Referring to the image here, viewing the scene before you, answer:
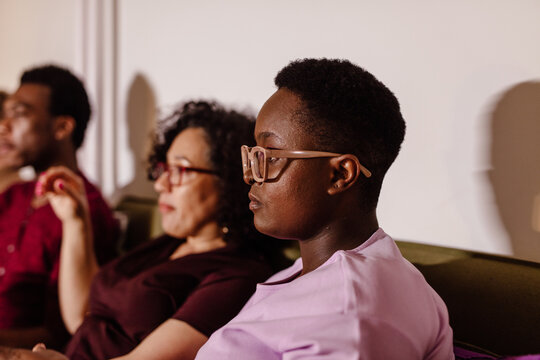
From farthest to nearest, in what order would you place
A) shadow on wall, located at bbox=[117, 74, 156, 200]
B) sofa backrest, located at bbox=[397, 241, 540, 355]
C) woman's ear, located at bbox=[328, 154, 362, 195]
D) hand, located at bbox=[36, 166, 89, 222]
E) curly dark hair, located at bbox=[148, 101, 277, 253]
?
shadow on wall, located at bbox=[117, 74, 156, 200], hand, located at bbox=[36, 166, 89, 222], curly dark hair, located at bbox=[148, 101, 277, 253], sofa backrest, located at bbox=[397, 241, 540, 355], woman's ear, located at bbox=[328, 154, 362, 195]

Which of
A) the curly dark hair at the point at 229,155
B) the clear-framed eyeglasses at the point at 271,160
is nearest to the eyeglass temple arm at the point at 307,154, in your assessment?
the clear-framed eyeglasses at the point at 271,160

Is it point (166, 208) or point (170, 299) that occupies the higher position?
point (166, 208)

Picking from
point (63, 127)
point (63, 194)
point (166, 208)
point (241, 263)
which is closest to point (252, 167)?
point (241, 263)

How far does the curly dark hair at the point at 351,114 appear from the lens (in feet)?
3.05

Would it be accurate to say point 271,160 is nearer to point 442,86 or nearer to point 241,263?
point 241,263

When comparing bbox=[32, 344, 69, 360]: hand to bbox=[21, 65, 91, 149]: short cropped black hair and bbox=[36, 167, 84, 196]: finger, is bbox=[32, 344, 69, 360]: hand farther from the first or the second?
bbox=[21, 65, 91, 149]: short cropped black hair

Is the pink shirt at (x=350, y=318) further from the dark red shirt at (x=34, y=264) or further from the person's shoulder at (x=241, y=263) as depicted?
the dark red shirt at (x=34, y=264)

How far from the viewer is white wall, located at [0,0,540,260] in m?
1.27

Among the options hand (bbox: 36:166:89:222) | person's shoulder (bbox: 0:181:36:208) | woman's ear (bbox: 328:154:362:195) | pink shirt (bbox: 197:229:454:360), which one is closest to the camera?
pink shirt (bbox: 197:229:454:360)

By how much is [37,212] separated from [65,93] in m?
0.57

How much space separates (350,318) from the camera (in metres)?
0.76

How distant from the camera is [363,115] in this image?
0.93m

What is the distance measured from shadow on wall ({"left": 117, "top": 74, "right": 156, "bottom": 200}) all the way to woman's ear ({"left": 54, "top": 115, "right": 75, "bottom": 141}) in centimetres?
33

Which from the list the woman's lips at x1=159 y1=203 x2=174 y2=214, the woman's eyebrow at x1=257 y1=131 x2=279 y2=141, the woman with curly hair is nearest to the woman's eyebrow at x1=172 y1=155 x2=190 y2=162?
the woman with curly hair
